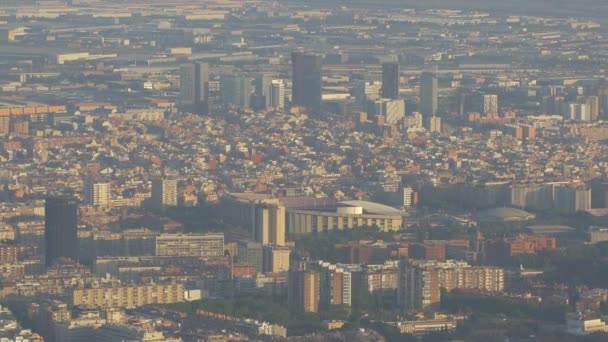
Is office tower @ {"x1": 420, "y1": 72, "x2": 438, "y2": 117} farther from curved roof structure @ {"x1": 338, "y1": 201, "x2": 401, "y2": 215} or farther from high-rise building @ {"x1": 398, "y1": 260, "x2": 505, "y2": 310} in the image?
high-rise building @ {"x1": 398, "y1": 260, "x2": 505, "y2": 310}

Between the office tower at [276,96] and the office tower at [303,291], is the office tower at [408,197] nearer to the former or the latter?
the office tower at [303,291]

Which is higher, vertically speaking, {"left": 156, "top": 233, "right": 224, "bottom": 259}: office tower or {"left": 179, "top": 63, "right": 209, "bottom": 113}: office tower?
{"left": 156, "top": 233, "right": 224, "bottom": 259}: office tower

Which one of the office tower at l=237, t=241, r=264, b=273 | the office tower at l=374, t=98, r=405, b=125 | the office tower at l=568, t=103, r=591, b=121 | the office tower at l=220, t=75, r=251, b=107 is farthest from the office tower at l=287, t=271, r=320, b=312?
the office tower at l=220, t=75, r=251, b=107

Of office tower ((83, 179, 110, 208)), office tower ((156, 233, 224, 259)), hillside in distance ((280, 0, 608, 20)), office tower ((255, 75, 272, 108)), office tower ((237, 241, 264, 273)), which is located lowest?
hillside in distance ((280, 0, 608, 20))

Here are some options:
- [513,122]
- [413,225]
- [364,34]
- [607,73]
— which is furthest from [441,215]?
[364,34]

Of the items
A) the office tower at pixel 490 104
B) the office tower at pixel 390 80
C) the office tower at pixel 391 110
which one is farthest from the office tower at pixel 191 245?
the office tower at pixel 390 80

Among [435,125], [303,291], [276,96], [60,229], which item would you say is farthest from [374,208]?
[276,96]

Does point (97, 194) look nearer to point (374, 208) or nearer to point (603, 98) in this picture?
point (374, 208)
